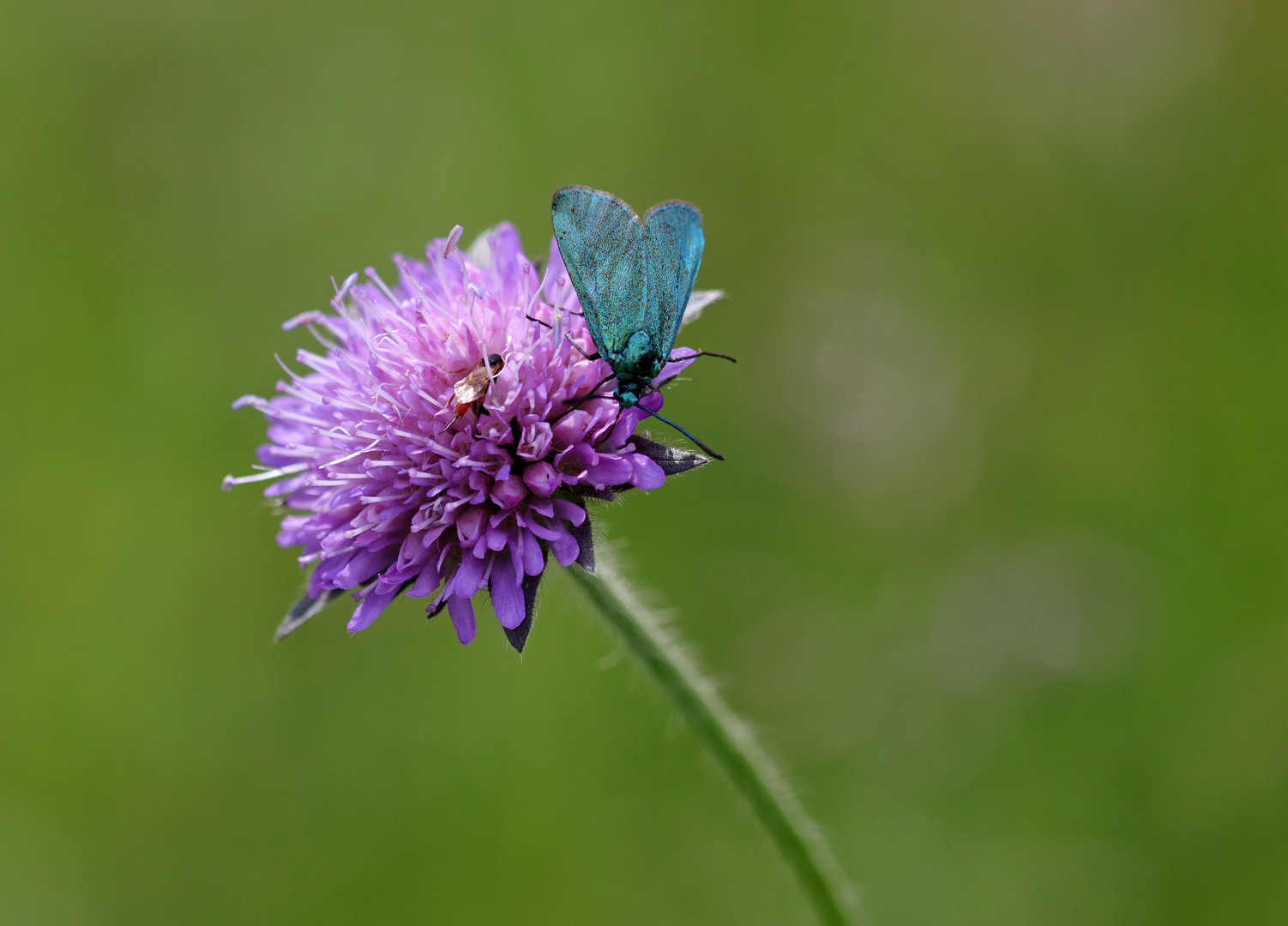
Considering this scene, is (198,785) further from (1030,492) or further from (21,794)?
(1030,492)

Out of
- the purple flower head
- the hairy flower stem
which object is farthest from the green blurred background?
the purple flower head

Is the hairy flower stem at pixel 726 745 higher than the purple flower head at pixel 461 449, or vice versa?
the purple flower head at pixel 461 449

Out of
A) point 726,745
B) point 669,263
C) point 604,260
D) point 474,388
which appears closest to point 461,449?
point 474,388

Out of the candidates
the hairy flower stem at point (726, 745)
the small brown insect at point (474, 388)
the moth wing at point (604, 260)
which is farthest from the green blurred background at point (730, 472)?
the moth wing at point (604, 260)

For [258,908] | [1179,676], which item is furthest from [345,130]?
[1179,676]

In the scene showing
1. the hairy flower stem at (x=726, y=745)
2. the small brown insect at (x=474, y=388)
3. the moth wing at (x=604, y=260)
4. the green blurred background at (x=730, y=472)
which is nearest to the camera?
the moth wing at (x=604, y=260)

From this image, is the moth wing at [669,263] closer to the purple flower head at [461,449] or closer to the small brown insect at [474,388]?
the purple flower head at [461,449]

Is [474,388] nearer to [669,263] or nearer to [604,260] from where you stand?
[604,260]
